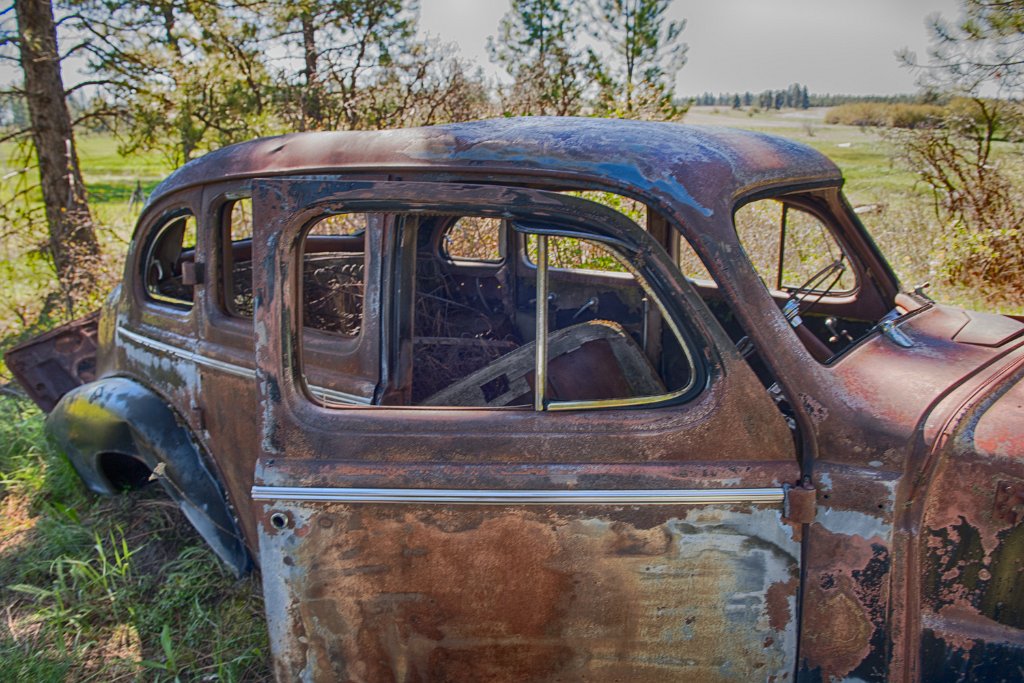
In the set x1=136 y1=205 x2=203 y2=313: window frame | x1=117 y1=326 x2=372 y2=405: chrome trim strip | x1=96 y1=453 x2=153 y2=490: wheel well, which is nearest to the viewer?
x1=117 y1=326 x2=372 y2=405: chrome trim strip

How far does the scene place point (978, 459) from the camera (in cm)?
171

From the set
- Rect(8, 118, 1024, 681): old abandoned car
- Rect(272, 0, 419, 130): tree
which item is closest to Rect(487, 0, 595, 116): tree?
Rect(272, 0, 419, 130): tree

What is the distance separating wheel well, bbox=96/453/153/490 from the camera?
3.68 meters

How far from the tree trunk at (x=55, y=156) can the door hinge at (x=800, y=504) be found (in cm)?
745

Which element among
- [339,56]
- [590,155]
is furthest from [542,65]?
[590,155]

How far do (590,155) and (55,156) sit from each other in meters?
7.90

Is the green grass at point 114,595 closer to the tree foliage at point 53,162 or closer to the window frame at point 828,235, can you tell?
the window frame at point 828,235

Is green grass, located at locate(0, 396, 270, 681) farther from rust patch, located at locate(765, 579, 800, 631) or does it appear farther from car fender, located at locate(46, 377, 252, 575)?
rust patch, located at locate(765, 579, 800, 631)

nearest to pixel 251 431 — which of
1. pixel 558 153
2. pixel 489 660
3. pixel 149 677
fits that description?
pixel 149 677

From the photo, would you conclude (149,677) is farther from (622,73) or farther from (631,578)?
(622,73)

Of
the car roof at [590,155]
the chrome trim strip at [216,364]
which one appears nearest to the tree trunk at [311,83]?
the chrome trim strip at [216,364]

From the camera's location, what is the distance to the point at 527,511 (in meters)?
1.85

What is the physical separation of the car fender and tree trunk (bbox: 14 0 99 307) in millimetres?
4601

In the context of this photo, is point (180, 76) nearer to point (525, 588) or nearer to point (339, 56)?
point (339, 56)
